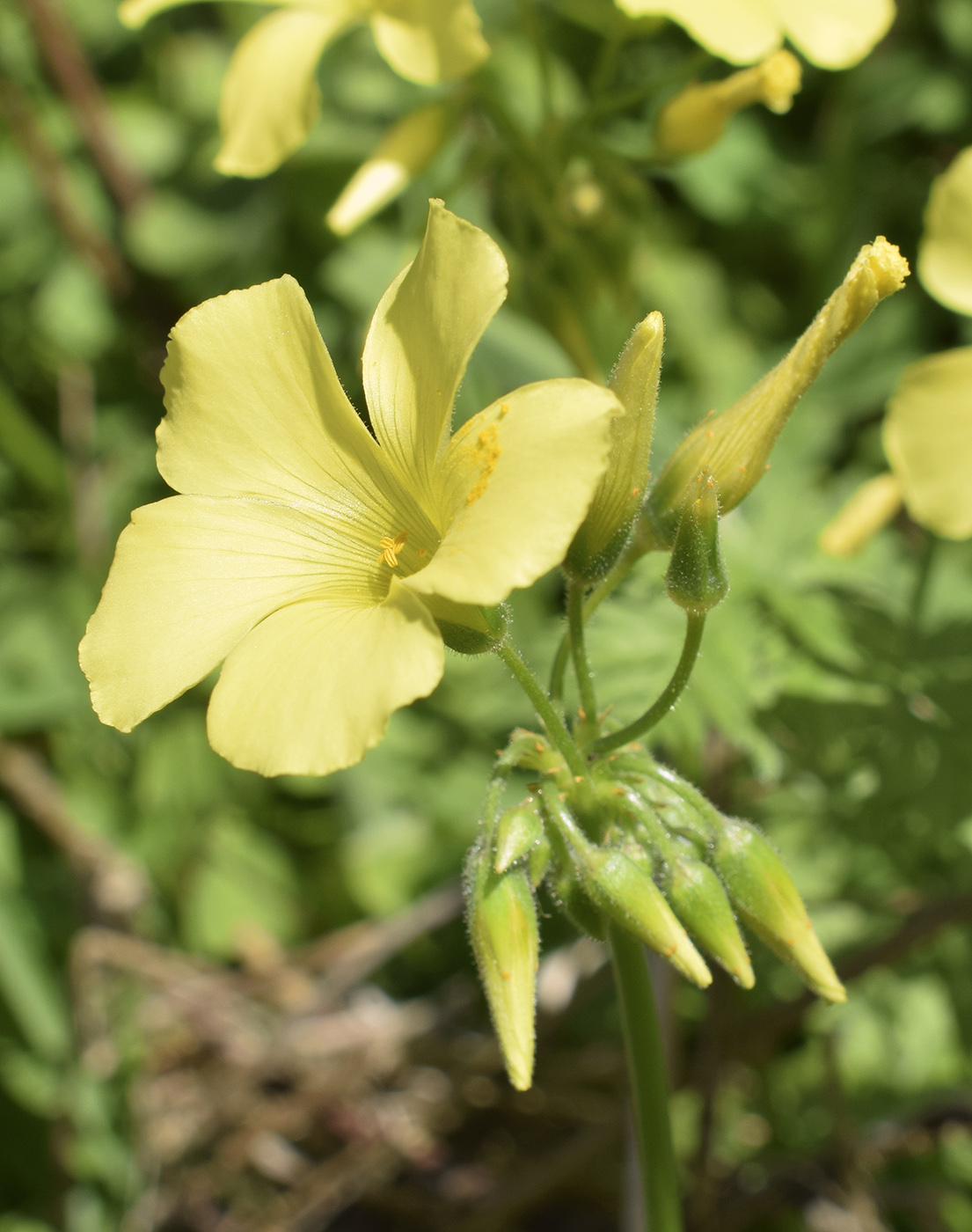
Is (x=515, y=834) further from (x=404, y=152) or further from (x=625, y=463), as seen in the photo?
(x=404, y=152)

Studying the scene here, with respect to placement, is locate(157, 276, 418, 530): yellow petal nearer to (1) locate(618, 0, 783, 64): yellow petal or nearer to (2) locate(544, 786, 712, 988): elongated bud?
(2) locate(544, 786, 712, 988): elongated bud

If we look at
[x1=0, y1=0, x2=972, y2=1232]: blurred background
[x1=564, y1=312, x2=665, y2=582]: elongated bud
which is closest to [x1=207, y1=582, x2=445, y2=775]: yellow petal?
[x1=564, y1=312, x2=665, y2=582]: elongated bud

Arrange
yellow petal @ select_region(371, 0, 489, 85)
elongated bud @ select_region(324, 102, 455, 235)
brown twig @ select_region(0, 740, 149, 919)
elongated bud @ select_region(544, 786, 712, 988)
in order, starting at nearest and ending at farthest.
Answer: elongated bud @ select_region(544, 786, 712, 988) → yellow petal @ select_region(371, 0, 489, 85) → elongated bud @ select_region(324, 102, 455, 235) → brown twig @ select_region(0, 740, 149, 919)

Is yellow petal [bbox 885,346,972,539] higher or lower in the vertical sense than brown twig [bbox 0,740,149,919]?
higher

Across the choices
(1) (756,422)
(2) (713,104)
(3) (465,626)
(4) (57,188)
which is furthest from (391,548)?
(4) (57,188)

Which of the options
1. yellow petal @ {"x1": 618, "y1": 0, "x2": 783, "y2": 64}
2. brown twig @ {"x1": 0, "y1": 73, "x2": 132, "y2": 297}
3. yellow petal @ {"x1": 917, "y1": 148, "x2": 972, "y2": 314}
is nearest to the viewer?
yellow petal @ {"x1": 618, "y1": 0, "x2": 783, "y2": 64}

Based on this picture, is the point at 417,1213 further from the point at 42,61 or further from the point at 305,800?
the point at 42,61
